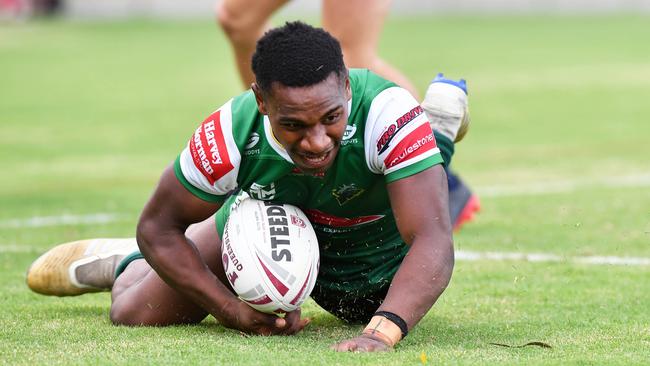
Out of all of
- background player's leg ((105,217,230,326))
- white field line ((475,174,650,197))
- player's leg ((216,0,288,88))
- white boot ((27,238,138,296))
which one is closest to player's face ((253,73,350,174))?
background player's leg ((105,217,230,326))

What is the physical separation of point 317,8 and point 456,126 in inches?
1602

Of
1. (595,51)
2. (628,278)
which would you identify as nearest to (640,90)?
(595,51)

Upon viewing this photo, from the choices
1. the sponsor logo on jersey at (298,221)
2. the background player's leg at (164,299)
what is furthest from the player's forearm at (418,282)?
the background player's leg at (164,299)

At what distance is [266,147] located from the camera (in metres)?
5.03

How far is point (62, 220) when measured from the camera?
8.95 meters

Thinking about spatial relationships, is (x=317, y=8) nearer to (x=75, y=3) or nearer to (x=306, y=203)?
(x=75, y=3)

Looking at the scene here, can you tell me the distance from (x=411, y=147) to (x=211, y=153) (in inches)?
32.1

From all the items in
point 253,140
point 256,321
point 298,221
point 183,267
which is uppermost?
point 253,140

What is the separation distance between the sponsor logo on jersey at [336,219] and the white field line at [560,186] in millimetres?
4749

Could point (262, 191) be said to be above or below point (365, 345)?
above

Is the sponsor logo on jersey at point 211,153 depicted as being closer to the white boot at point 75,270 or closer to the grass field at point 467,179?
the grass field at point 467,179

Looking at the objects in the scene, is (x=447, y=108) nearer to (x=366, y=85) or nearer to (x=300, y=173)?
(x=366, y=85)

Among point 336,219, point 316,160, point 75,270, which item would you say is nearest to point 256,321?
point 336,219

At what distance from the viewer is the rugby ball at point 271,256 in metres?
5.07
